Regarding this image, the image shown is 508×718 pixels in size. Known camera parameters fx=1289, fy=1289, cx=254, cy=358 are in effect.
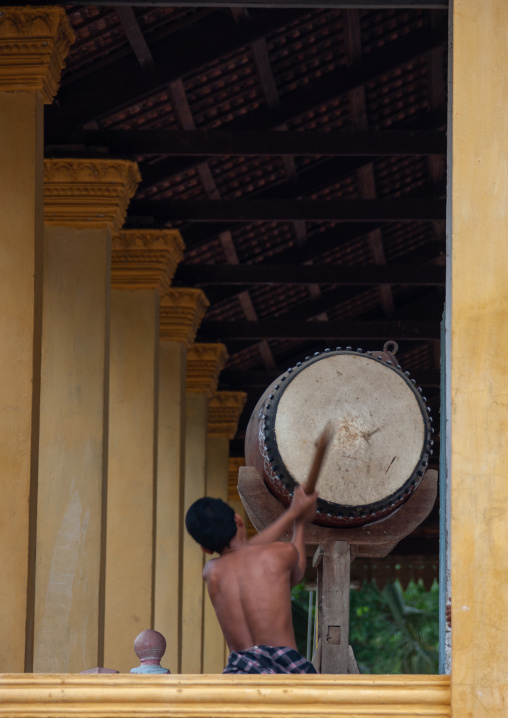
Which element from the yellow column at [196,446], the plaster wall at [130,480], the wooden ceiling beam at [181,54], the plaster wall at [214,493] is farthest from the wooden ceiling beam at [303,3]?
the plaster wall at [214,493]

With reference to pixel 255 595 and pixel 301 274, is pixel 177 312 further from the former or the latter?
pixel 255 595

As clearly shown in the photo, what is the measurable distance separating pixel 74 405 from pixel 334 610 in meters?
4.31

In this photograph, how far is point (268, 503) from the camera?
5.05 meters

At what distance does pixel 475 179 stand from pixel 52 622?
17.5ft

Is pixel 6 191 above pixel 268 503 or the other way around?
above

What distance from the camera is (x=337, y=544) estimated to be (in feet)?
16.3

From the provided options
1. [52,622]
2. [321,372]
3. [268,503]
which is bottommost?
[52,622]

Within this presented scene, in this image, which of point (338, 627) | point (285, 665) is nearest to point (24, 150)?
point (338, 627)

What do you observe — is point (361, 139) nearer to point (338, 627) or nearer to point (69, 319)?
point (69, 319)

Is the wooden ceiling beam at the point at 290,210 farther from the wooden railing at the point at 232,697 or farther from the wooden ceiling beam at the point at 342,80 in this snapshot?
the wooden railing at the point at 232,697

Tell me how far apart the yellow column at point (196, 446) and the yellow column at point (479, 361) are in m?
11.5

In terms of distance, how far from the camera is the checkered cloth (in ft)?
13.1

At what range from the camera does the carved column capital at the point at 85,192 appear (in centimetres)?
923

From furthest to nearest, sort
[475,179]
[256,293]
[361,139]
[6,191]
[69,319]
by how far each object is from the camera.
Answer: [256,293]
[361,139]
[69,319]
[6,191]
[475,179]
